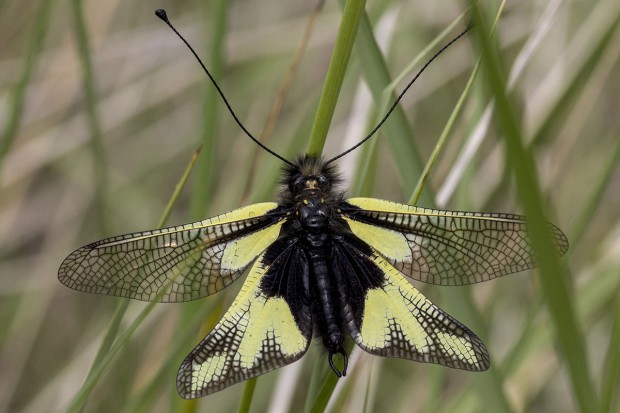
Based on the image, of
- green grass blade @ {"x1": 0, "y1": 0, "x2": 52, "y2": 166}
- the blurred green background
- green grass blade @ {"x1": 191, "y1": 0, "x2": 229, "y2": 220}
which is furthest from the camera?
the blurred green background

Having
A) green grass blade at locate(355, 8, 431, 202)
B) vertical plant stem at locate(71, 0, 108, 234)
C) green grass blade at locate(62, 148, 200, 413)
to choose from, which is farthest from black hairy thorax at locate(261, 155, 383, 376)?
vertical plant stem at locate(71, 0, 108, 234)

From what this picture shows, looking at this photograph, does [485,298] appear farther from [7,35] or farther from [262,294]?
[7,35]

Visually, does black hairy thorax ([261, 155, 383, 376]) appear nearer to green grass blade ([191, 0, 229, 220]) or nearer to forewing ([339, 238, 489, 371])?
forewing ([339, 238, 489, 371])

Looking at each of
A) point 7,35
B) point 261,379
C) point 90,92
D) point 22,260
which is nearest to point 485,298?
point 261,379

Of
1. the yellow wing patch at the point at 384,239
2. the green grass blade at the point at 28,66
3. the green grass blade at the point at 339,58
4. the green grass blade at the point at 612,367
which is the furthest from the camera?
the green grass blade at the point at 28,66

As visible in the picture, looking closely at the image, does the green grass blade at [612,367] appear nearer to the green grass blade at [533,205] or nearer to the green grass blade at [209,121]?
the green grass blade at [533,205]

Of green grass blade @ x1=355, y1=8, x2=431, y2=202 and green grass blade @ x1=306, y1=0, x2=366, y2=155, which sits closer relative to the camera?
green grass blade @ x1=306, y1=0, x2=366, y2=155

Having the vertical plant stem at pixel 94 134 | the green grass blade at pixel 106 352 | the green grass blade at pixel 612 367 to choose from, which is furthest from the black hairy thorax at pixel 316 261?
the vertical plant stem at pixel 94 134
